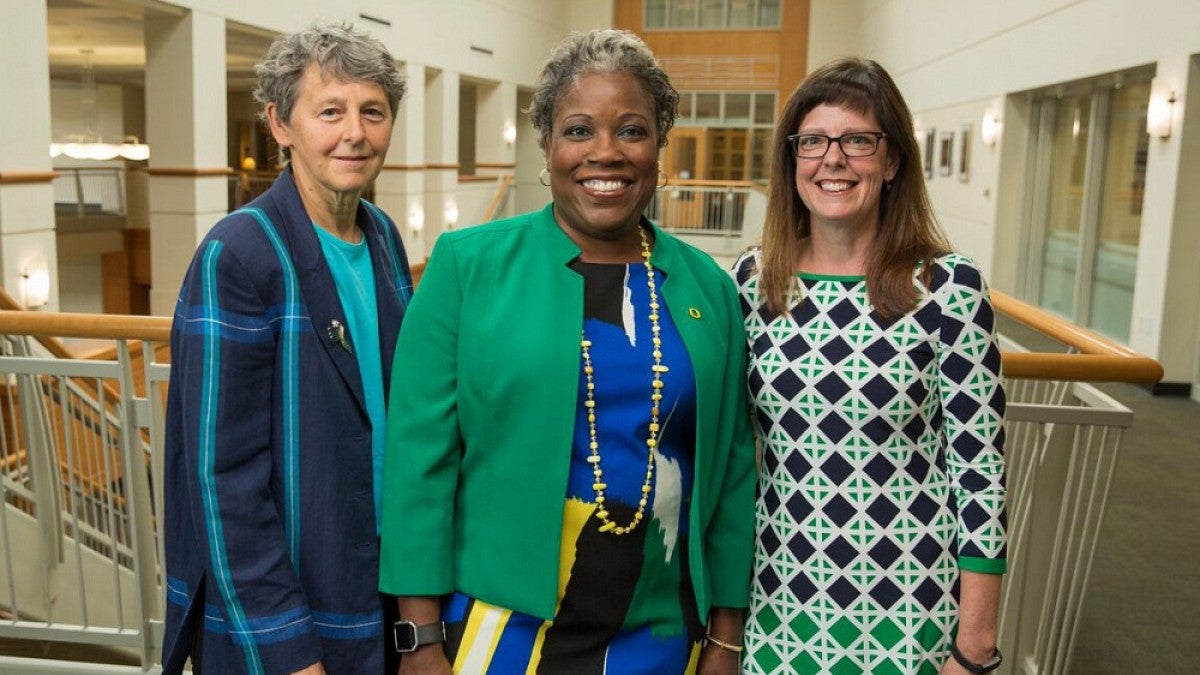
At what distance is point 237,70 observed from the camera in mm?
23062

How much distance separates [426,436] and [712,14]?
30.4m

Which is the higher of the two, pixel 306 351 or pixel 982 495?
pixel 306 351

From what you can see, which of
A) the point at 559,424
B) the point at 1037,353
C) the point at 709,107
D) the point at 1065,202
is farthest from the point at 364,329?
the point at 709,107

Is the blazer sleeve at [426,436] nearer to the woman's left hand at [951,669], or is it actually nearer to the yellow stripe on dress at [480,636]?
the yellow stripe on dress at [480,636]

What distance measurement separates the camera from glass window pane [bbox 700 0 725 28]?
30453mm

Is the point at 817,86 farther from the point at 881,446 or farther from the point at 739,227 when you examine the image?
the point at 739,227

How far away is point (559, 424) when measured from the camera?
189cm

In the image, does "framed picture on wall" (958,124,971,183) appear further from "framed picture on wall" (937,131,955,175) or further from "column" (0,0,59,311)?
"column" (0,0,59,311)

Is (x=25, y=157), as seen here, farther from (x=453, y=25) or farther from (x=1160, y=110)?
(x=453, y=25)

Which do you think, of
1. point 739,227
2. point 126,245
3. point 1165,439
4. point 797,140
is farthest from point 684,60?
point 797,140

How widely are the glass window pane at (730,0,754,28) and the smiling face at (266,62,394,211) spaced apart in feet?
98.4

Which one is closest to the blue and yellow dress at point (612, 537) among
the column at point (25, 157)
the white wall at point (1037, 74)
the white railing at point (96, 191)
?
the column at point (25, 157)

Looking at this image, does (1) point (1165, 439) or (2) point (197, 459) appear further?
(1) point (1165, 439)

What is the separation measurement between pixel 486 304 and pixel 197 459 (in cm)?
61
